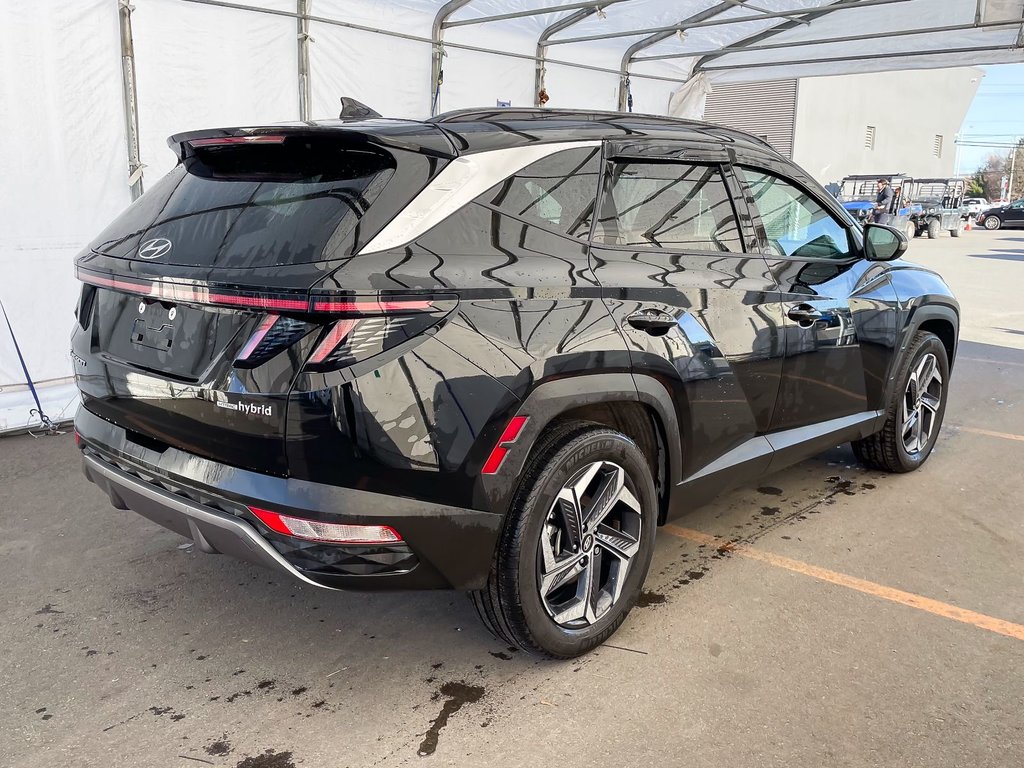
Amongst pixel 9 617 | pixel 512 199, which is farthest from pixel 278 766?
pixel 512 199

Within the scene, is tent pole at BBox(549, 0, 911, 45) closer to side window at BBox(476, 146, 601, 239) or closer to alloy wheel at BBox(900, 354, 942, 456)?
alloy wheel at BBox(900, 354, 942, 456)

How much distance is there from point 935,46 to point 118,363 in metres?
9.37

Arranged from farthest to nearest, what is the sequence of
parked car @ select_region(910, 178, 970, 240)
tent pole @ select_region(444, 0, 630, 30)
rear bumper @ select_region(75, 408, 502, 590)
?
parked car @ select_region(910, 178, 970, 240) < tent pole @ select_region(444, 0, 630, 30) < rear bumper @ select_region(75, 408, 502, 590)

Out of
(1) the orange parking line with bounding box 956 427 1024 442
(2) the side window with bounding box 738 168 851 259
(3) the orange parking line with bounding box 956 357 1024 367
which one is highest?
(2) the side window with bounding box 738 168 851 259

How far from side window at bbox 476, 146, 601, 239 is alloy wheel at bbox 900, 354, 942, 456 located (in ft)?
8.49

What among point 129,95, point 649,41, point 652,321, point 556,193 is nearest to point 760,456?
point 652,321

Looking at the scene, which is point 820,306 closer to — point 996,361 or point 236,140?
point 236,140

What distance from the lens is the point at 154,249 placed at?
2689 mm

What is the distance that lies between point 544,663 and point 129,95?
478 cm

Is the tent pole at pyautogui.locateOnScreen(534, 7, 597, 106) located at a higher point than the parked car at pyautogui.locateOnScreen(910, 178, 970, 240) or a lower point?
higher

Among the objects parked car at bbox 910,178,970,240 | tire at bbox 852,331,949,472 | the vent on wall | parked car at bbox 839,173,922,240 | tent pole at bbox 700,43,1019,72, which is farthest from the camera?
the vent on wall

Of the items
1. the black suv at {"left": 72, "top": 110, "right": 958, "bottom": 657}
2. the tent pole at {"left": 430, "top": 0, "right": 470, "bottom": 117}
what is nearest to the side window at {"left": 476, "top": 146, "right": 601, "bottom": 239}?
the black suv at {"left": 72, "top": 110, "right": 958, "bottom": 657}

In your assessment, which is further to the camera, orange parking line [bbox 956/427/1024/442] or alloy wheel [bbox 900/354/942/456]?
orange parking line [bbox 956/427/1024/442]

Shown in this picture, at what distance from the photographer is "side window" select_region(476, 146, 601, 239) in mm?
2641
